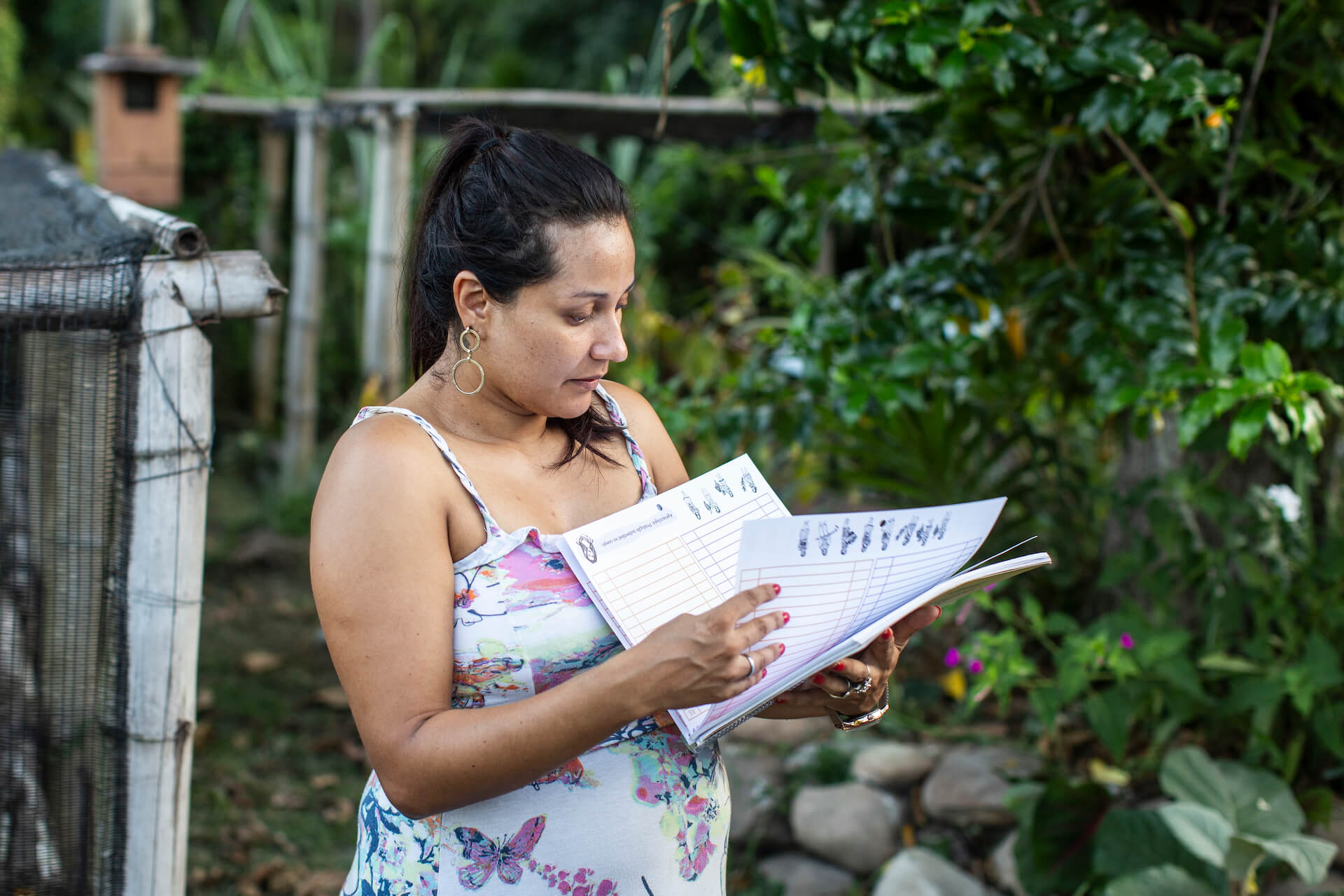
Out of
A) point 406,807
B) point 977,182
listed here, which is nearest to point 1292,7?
point 977,182

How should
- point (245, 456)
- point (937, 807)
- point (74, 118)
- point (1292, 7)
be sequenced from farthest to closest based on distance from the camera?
point (74, 118)
point (245, 456)
point (937, 807)
point (1292, 7)

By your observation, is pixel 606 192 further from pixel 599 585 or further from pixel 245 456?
pixel 245 456

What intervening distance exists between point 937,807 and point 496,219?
2226 millimetres

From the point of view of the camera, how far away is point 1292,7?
6.42 feet

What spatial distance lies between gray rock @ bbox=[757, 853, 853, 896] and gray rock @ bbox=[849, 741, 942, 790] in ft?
1.07

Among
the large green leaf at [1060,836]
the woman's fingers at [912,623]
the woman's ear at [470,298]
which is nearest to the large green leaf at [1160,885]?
the large green leaf at [1060,836]

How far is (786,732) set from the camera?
11.7 ft

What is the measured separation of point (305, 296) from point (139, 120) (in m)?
1.33

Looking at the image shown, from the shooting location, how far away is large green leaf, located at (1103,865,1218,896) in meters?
1.99

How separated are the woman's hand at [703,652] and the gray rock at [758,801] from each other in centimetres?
191

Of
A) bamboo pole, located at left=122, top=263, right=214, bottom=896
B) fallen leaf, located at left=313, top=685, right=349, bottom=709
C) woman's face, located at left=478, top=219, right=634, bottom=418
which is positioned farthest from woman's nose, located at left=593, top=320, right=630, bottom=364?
fallen leaf, located at left=313, top=685, right=349, bottom=709

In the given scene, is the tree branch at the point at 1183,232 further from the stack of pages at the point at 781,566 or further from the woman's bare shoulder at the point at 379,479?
the woman's bare shoulder at the point at 379,479

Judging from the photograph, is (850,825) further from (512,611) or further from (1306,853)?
(512,611)

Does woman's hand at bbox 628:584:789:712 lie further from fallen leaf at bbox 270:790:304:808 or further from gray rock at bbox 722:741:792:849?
fallen leaf at bbox 270:790:304:808
